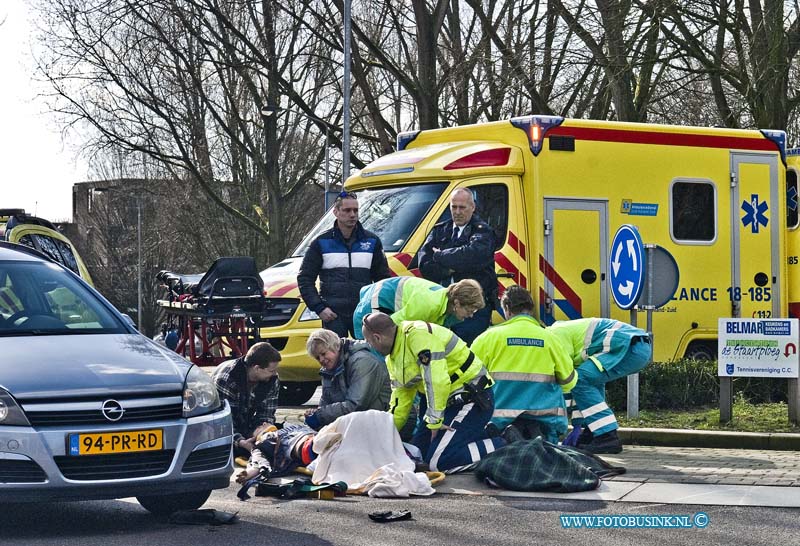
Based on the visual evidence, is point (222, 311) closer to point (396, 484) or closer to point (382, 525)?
point (396, 484)

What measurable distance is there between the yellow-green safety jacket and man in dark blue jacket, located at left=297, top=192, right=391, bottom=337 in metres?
2.28

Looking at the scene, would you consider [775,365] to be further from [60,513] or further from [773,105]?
[773,105]

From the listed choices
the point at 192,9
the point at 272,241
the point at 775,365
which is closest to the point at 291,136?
the point at 272,241

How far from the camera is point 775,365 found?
11609 mm

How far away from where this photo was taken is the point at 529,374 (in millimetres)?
9727

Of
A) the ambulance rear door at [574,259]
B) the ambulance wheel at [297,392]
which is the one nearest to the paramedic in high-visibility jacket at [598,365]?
the ambulance rear door at [574,259]

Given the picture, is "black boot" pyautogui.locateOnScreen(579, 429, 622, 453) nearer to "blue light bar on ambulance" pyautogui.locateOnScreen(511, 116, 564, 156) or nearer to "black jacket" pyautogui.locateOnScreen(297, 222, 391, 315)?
"black jacket" pyautogui.locateOnScreen(297, 222, 391, 315)

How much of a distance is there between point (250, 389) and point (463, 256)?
2.27m

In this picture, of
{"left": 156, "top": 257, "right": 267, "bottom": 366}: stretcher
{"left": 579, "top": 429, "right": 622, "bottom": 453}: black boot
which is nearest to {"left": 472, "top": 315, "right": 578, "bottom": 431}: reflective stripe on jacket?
{"left": 579, "top": 429, "right": 622, "bottom": 453}: black boot

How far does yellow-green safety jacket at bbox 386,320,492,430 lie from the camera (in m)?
9.20

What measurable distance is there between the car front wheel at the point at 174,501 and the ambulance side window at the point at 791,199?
9781 millimetres

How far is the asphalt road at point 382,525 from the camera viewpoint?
271 inches

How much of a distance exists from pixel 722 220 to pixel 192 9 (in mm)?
14190

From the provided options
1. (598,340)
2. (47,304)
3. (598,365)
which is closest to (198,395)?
(47,304)
